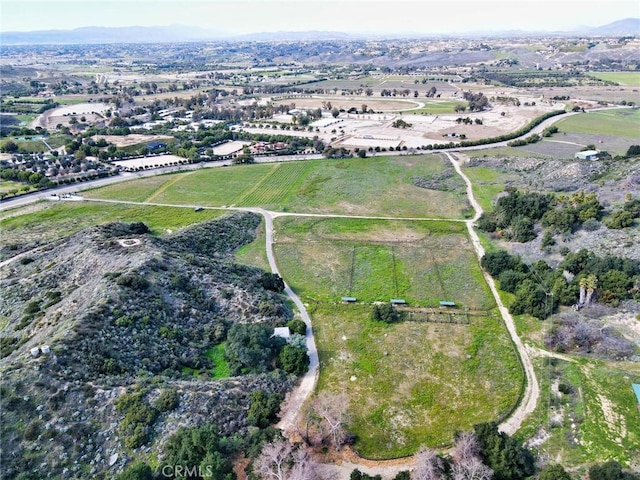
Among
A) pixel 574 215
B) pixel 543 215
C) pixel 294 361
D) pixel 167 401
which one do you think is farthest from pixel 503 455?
pixel 543 215

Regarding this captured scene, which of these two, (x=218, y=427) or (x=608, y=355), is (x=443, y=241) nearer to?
(x=608, y=355)

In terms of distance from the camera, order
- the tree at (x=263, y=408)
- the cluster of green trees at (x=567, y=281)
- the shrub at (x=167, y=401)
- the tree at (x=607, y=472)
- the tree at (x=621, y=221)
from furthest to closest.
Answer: the tree at (x=621, y=221)
the cluster of green trees at (x=567, y=281)
the tree at (x=263, y=408)
the shrub at (x=167, y=401)
the tree at (x=607, y=472)

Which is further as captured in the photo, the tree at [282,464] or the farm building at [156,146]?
the farm building at [156,146]

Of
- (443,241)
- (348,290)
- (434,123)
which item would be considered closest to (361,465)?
(348,290)

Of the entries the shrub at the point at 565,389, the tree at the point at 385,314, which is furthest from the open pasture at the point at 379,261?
the shrub at the point at 565,389

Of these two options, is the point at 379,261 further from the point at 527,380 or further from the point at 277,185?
the point at 277,185

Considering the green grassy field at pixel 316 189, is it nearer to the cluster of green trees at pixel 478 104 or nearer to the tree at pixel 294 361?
the tree at pixel 294 361
